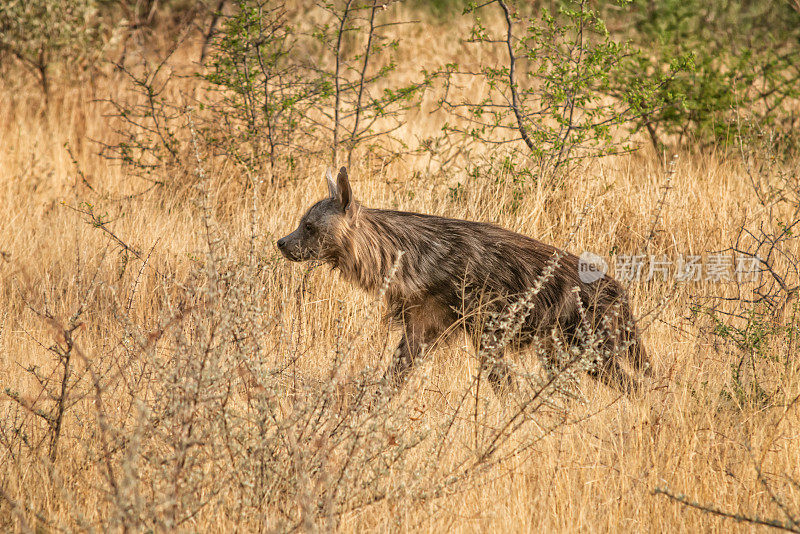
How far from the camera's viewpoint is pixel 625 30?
12234 mm

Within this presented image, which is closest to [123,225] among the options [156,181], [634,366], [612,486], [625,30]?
[156,181]

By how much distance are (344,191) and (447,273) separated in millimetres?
822

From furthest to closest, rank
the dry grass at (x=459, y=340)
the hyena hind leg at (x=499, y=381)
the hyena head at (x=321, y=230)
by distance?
the hyena head at (x=321, y=230) < the hyena hind leg at (x=499, y=381) < the dry grass at (x=459, y=340)

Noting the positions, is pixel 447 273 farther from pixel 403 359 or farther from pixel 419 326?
pixel 403 359

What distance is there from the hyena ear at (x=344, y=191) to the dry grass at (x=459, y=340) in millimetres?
658

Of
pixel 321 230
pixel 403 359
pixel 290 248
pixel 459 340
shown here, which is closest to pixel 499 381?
pixel 403 359

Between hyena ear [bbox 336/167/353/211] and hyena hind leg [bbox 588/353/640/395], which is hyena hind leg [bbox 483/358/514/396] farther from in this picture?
hyena ear [bbox 336/167/353/211]

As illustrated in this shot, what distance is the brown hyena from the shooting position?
505 centimetres

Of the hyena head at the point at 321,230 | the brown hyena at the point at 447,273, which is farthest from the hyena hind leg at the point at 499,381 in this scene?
the hyena head at the point at 321,230

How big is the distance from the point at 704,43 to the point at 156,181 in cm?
640

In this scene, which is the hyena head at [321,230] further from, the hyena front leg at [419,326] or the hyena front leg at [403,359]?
the hyena front leg at [403,359]

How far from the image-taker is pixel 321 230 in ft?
17.7

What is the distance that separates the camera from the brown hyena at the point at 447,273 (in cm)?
505

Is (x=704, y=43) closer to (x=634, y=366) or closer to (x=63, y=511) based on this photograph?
(x=634, y=366)
